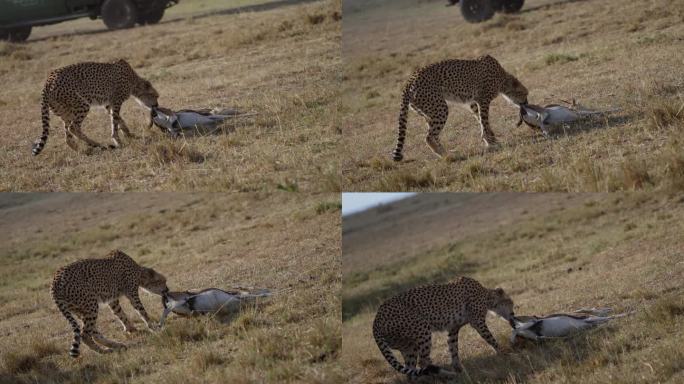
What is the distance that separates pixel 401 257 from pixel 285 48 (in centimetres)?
461

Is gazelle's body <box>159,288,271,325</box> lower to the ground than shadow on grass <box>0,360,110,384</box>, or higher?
higher

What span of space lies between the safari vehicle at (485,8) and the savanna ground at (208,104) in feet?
11.7

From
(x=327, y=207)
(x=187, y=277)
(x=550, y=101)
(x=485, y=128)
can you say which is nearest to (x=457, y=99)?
(x=485, y=128)

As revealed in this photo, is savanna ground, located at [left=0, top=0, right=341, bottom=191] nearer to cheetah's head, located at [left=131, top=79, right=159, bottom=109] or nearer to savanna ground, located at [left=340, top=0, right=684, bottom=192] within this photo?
cheetah's head, located at [left=131, top=79, right=159, bottom=109]

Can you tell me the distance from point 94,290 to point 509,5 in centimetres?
1741

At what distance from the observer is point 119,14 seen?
2686cm

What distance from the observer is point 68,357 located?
9.40m

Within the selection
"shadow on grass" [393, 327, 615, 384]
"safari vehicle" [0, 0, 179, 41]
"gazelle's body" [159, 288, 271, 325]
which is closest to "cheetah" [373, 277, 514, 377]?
"shadow on grass" [393, 327, 615, 384]

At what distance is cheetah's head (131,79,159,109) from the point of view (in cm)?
1288

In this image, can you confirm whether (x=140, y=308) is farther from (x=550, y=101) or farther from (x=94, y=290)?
(x=550, y=101)

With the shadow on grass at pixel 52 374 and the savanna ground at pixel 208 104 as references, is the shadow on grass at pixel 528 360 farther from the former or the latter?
the savanna ground at pixel 208 104

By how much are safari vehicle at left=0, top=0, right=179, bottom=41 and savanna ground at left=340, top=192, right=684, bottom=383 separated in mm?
8886

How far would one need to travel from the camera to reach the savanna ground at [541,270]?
27.3ft

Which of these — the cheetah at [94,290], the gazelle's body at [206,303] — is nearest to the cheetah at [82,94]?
the cheetah at [94,290]
